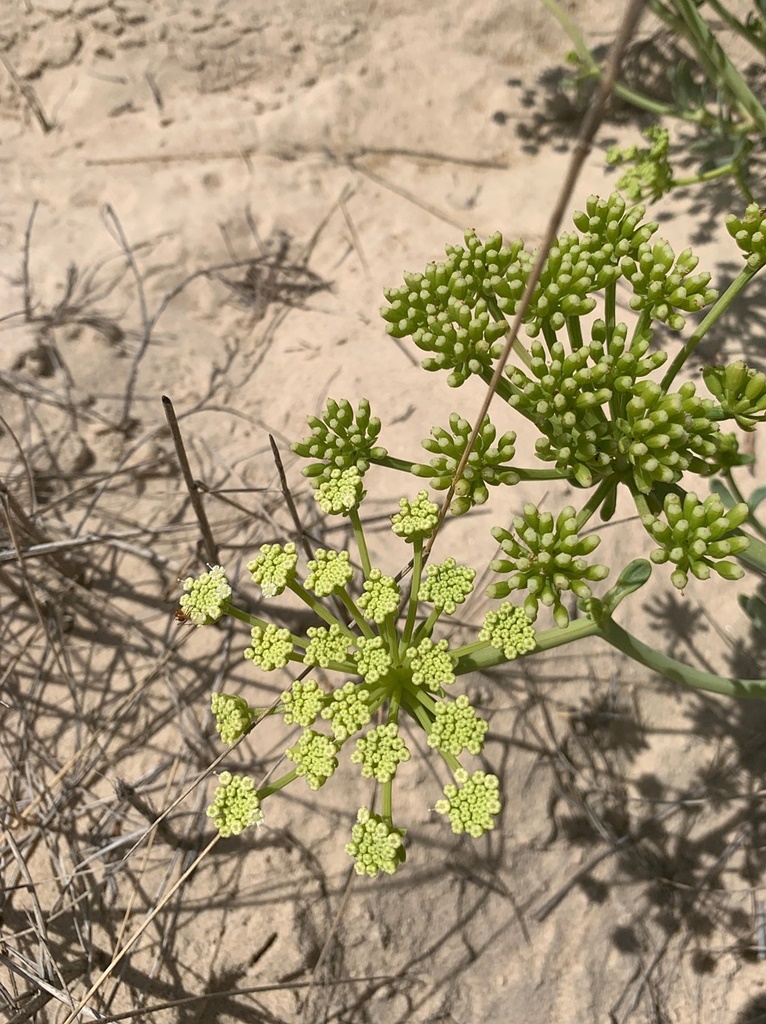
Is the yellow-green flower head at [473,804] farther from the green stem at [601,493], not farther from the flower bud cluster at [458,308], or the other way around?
the flower bud cluster at [458,308]

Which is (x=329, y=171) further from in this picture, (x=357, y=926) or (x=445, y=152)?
(x=357, y=926)

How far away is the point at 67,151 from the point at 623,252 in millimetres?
3376

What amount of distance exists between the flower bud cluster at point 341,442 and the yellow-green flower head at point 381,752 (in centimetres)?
63

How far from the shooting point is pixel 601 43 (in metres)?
4.09

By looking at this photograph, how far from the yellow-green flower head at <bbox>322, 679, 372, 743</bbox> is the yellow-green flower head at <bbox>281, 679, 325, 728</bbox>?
25 millimetres

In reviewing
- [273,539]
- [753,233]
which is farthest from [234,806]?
[753,233]

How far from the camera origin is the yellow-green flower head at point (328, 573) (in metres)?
1.70

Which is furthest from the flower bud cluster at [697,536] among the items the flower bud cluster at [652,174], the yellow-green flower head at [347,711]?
the flower bud cluster at [652,174]

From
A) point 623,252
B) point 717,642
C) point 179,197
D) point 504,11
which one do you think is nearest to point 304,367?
point 179,197

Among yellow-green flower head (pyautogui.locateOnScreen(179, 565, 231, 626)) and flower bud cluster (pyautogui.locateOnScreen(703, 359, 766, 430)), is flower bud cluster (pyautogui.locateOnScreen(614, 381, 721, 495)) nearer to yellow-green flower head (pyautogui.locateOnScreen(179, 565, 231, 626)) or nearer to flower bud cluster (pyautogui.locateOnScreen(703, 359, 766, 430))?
flower bud cluster (pyautogui.locateOnScreen(703, 359, 766, 430))

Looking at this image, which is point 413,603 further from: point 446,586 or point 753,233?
point 753,233

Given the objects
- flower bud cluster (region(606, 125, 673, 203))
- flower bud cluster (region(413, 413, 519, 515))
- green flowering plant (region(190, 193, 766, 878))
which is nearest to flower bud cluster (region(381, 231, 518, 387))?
green flowering plant (region(190, 193, 766, 878))

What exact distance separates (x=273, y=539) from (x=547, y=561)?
1292 millimetres

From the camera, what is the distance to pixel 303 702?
1.66 meters
